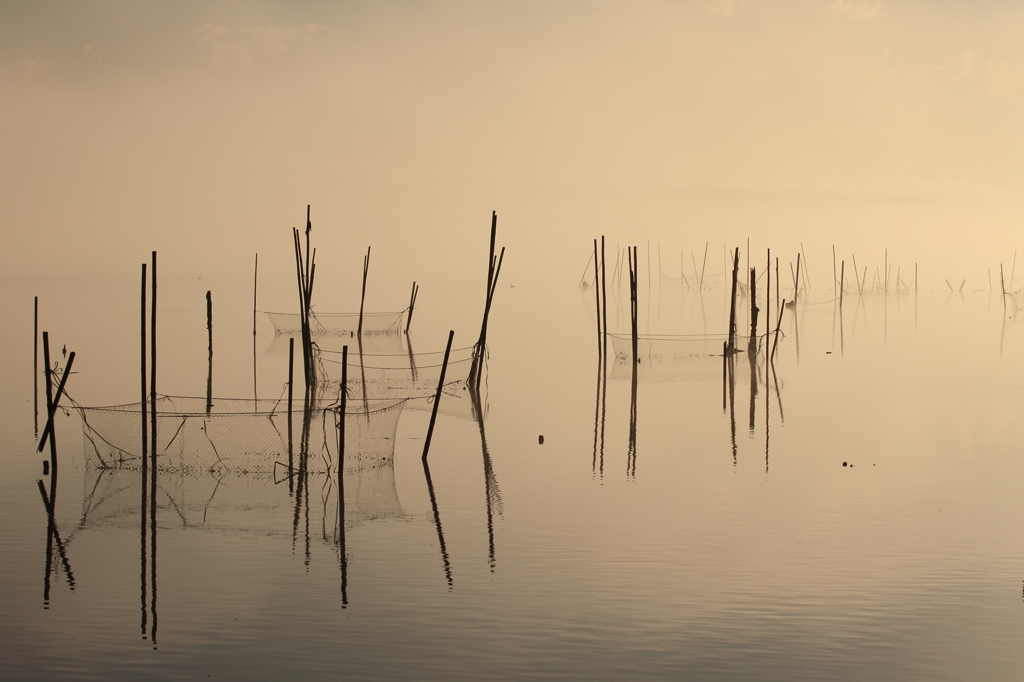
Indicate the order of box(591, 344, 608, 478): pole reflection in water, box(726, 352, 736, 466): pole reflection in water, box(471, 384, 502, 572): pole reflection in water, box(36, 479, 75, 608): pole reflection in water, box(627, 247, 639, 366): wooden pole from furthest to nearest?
box(627, 247, 639, 366): wooden pole, box(726, 352, 736, 466): pole reflection in water, box(591, 344, 608, 478): pole reflection in water, box(471, 384, 502, 572): pole reflection in water, box(36, 479, 75, 608): pole reflection in water

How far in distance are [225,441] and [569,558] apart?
352 cm

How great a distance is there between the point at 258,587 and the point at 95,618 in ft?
3.24

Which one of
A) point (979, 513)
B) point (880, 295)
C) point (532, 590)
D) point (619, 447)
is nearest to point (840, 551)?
point (979, 513)

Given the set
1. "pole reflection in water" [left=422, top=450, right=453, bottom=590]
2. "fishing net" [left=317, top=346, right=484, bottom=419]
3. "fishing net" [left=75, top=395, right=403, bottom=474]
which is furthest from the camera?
"fishing net" [left=317, top=346, right=484, bottom=419]

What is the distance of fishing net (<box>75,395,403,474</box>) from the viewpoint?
30.9 feet

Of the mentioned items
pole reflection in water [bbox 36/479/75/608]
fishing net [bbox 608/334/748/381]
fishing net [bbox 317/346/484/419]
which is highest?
fishing net [bbox 608/334/748/381]

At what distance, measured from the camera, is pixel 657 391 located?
1708cm

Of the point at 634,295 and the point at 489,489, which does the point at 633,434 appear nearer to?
the point at 489,489

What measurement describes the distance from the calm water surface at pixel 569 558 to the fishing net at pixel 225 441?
184 mm

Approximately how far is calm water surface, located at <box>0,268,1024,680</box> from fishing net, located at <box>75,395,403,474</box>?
7.2 inches

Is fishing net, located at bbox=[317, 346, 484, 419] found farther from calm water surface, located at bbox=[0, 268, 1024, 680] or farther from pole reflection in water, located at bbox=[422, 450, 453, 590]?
pole reflection in water, located at bbox=[422, 450, 453, 590]

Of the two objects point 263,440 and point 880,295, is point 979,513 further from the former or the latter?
point 880,295

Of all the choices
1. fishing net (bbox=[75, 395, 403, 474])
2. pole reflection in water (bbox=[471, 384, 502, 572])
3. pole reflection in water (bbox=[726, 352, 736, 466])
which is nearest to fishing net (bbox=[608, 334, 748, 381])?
pole reflection in water (bbox=[726, 352, 736, 466])

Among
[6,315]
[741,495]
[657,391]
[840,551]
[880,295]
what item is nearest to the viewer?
[840,551]
